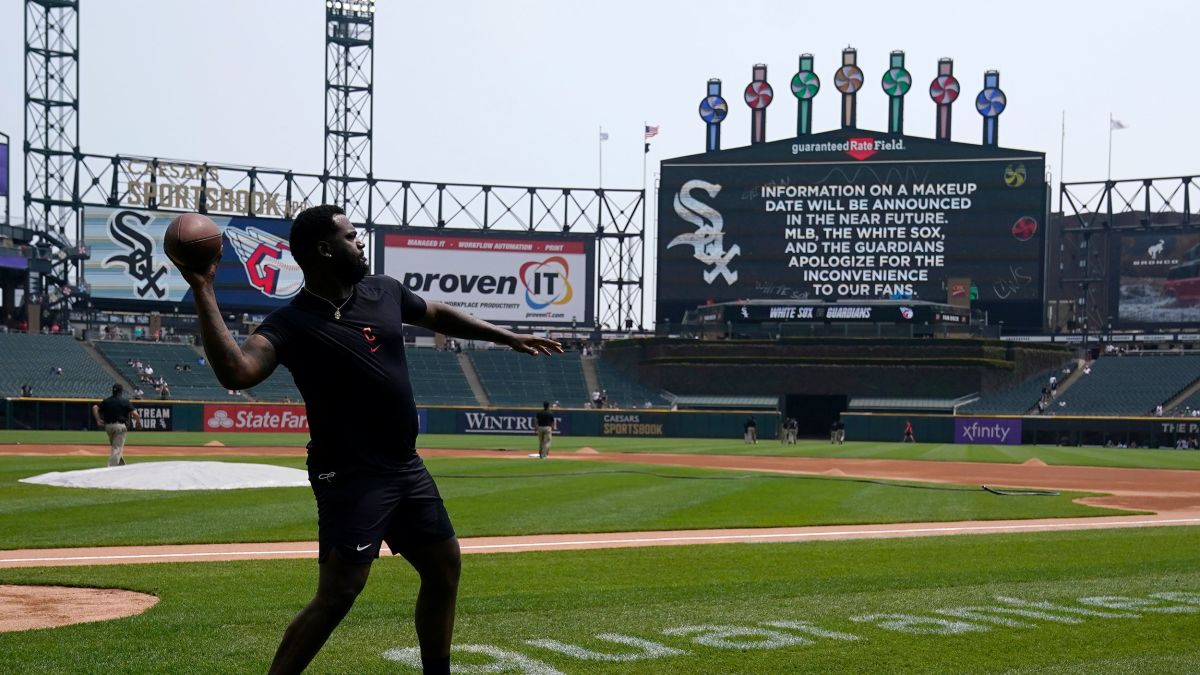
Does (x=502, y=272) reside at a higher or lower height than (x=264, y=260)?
lower

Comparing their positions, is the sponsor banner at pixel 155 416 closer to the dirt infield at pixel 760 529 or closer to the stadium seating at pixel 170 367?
the stadium seating at pixel 170 367

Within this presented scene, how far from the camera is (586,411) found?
5809 centimetres

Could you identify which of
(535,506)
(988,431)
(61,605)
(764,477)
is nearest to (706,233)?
(988,431)

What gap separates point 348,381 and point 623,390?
64.1 metres

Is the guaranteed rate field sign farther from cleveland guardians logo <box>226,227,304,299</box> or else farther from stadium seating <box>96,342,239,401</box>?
stadium seating <box>96,342,239,401</box>

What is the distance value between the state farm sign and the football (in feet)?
156

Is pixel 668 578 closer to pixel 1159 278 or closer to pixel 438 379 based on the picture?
pixel 438 379

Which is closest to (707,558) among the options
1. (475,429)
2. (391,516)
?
(391,516)

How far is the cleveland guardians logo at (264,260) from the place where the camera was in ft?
218

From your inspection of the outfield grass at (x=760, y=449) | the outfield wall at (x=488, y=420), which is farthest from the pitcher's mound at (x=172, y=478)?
the outfield wall at (x=488, y=420)

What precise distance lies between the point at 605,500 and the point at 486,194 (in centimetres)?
5755

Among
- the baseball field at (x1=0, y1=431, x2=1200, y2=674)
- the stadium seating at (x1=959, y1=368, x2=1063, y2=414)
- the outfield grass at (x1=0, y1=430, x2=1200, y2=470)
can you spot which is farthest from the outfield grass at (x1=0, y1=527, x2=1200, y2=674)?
the stadium seating at (x1=959, y1=368, x2=1063, y2=414)

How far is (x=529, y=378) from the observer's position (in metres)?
68.4

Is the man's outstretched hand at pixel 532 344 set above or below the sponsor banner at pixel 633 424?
above
